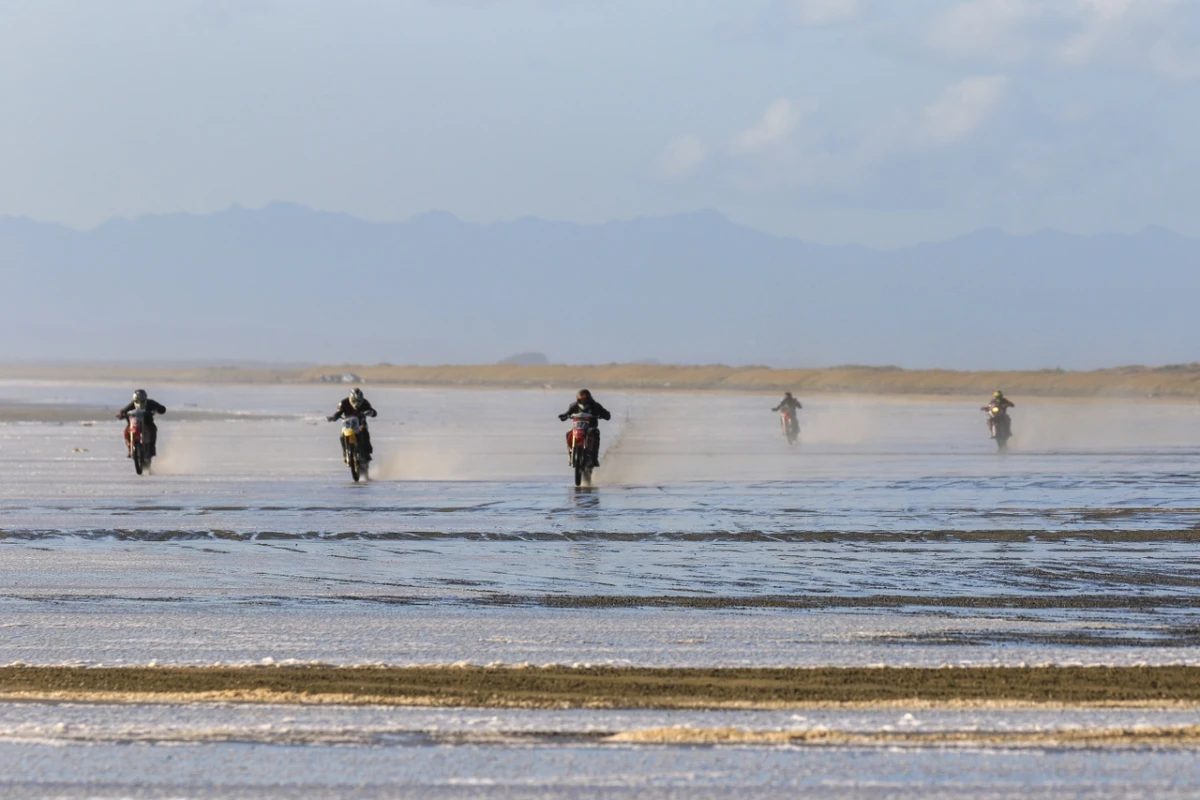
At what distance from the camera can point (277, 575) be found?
1371 centimetres

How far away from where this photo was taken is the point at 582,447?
2444 centimetres

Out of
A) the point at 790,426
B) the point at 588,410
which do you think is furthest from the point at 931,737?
the point at 790,426

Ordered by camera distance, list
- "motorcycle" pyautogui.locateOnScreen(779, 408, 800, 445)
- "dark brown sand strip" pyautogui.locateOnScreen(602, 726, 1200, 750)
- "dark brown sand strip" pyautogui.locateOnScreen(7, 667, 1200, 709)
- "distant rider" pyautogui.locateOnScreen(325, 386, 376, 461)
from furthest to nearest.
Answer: "motorcycle" pyautogui.locateOnScreen(779, 408, 800, 445), "distant rider" pyautogui.locateOnScreen(325, 386, 376, 461), "dark brown sand strip" pyautogui.locateOnScreen(7, 667, 1200, 709), "dark brown sand strip" pyautogui.locateOnScreen(602, 726, 1200, 750)

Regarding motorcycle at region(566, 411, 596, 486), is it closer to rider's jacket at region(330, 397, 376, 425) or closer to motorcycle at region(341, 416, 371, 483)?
motorcycle at region(341, 416, 371, 483)

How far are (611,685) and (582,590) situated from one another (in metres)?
4.11

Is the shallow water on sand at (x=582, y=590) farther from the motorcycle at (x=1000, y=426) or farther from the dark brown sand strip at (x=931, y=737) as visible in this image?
the motorcycle at (x=1000, y=426)

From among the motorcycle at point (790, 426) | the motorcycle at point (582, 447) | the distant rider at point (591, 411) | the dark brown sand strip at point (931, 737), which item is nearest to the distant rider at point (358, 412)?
the distant rider at point (591, 411)

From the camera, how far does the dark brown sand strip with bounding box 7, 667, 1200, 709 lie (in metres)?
8.20

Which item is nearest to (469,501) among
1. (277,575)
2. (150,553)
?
(150,553)

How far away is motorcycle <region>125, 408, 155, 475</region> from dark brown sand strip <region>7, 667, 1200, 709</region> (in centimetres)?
1916

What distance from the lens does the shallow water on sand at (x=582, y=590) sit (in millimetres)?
6824

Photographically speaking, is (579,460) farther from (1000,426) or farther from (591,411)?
(1000,426)

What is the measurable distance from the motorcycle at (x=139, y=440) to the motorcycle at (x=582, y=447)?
7714mm

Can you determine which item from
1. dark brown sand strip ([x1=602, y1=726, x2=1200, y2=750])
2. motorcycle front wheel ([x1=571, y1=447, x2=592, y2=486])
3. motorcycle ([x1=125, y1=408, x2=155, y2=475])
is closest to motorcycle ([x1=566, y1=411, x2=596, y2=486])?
motorcycle front wheel ([x1=571, y1=447, x2=592, y2=486])
